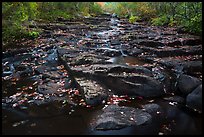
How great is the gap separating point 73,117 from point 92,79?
2701 millimetres

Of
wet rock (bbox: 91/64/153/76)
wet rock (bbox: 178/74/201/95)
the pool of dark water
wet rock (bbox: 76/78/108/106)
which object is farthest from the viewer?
wet rock (bbox: 91/64/153/76)

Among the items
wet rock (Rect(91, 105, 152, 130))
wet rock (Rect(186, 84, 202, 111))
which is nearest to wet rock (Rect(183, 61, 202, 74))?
wet rock (Rect(186, 84, 202, 111))

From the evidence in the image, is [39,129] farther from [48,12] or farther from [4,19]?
[48,12]

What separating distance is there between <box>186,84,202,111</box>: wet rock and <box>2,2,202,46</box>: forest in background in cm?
1155

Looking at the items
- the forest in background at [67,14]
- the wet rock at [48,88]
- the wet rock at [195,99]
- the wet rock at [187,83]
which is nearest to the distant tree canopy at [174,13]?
the forest in background at [67,14]

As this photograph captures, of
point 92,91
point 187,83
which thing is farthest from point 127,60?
point 92,91

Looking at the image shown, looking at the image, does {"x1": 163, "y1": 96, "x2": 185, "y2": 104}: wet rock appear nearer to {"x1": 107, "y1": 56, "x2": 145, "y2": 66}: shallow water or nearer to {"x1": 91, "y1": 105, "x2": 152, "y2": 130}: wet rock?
{"x1": 91, "y1": 105, "x2": 152, "y2": 130}: wet rock

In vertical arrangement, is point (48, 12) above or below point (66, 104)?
above

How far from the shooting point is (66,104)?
9.45 m

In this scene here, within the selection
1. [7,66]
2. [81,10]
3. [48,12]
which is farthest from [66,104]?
[81,10]

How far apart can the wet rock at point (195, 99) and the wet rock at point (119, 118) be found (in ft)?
5.51

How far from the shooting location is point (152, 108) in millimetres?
8945

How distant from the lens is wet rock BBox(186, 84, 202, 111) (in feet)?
28.5

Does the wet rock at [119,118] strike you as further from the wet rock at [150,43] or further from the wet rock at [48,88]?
the wet rock at [150,43]
